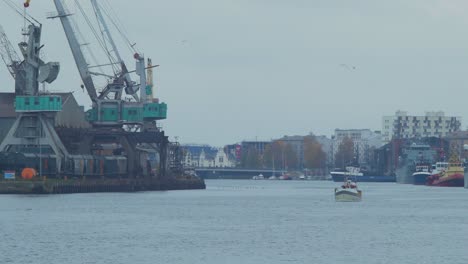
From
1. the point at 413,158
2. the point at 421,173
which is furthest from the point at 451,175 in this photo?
the point at 413,158

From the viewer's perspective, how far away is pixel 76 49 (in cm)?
12306

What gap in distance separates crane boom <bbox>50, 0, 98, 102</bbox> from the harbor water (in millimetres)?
34579

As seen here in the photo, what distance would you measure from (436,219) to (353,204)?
2154cm

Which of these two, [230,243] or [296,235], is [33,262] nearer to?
[230,243]

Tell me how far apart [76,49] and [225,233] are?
211 ft

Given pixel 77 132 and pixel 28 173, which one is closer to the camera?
pixel 28 173

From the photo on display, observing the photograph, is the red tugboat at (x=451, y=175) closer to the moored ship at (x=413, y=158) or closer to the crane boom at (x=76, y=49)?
the moored ship at (x=413, y=158)

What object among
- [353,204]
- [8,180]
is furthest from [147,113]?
[353,204]

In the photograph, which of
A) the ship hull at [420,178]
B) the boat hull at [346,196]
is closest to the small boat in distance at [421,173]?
the ship hull at [420,178]

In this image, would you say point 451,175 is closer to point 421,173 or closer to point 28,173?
point 421,173

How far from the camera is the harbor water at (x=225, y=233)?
5012 centimetres

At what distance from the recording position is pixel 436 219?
74.0 meters

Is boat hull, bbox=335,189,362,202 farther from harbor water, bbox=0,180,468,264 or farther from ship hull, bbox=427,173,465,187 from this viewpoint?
ship hull, bbox=427,173,465,187

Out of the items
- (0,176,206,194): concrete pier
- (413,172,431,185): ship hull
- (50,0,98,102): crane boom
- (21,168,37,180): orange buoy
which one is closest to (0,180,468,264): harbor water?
(0,176,206,194): concrete pier
